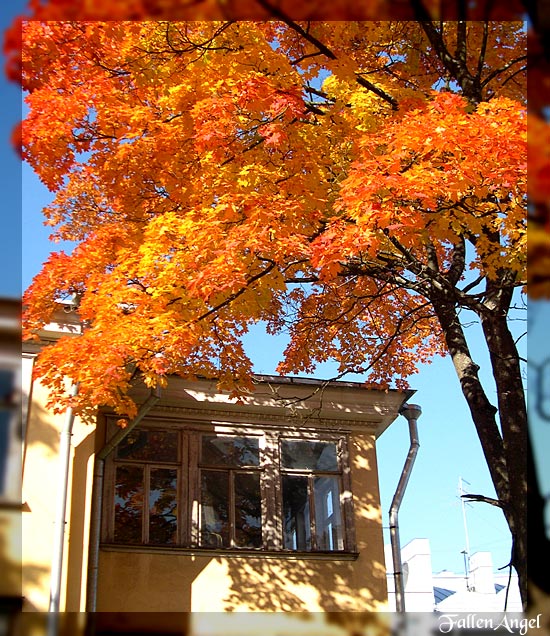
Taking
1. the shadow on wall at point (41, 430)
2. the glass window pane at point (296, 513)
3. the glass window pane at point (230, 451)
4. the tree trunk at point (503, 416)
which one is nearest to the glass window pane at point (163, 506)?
the glass window pane at point (230, 451)

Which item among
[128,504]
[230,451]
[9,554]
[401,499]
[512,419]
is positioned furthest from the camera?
[401,499]

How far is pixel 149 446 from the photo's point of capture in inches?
301

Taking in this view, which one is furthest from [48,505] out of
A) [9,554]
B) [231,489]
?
[9,554]

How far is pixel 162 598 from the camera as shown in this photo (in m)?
7.02

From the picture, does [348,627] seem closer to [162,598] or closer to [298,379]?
[162,598]

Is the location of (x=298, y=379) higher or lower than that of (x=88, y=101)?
lower

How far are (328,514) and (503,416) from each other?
3354mm

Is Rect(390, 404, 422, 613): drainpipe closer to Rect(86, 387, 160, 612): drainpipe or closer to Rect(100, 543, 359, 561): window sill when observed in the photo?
Rect(100, 543, 359, 561): window sill

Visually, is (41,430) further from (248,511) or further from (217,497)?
(248,511)

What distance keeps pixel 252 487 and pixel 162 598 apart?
4.72 feet

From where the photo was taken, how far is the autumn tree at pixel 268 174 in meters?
4.55

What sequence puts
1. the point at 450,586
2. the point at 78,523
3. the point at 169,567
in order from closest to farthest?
1. the point at 78,523
2. the point at 169,567
3. the point at 450,586

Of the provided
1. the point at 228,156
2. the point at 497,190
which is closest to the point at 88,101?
the point at 228,156

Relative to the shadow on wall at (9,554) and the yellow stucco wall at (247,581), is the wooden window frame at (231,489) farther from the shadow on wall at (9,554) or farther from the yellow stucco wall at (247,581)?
the shadow on wall at (9,554)
